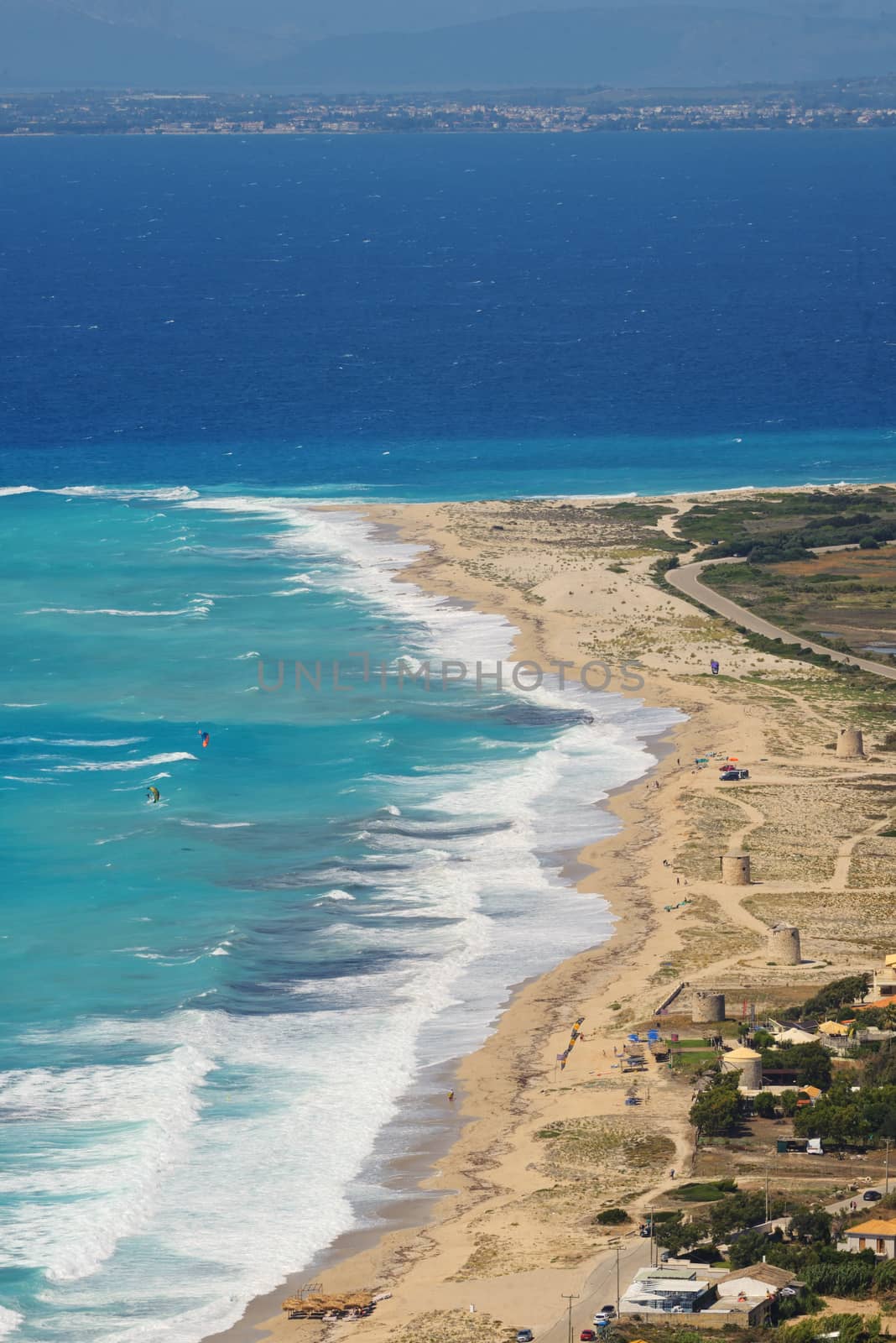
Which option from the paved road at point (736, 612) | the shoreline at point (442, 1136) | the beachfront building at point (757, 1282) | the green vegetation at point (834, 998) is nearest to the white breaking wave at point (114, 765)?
the shoreline at point (442, 1136)

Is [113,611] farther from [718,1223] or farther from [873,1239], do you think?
[873,1239]

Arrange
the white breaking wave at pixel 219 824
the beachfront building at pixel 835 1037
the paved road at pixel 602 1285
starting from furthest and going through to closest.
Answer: the white breaking wave at pixel 219 824 → the beachfront building at pixel 835 1037 → the paved road at pixel 602 1285

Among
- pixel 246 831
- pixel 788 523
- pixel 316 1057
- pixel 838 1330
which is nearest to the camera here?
pixel 838 1330

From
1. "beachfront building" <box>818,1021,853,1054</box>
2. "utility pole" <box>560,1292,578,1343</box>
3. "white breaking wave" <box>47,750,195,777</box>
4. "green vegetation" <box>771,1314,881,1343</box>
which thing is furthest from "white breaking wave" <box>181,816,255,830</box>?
"green vegetation" <box>771,1314,881,1343</box>

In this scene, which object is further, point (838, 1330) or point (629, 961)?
point (629, 961)

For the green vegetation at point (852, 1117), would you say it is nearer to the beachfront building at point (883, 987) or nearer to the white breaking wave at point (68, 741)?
the beachfront building at point (883, 987)

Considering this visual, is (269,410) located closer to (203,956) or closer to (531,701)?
(531,701)

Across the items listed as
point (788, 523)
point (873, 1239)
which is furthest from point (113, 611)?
point (873, 1239)
